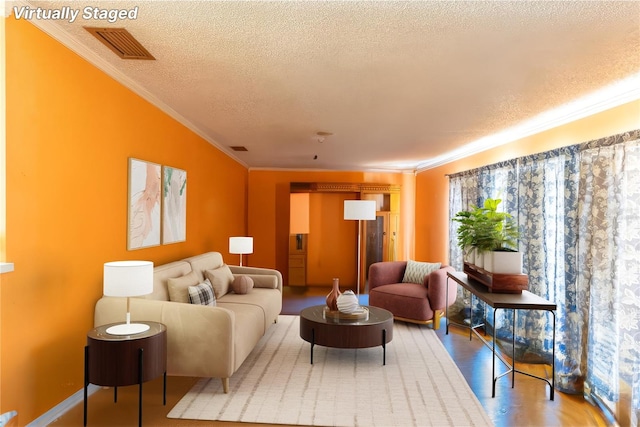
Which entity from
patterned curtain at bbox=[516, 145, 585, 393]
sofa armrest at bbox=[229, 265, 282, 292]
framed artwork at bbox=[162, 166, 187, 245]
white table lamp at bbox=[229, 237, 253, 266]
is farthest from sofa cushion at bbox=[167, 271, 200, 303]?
patterned curtain at bbox=[516, 145, 585, 393]

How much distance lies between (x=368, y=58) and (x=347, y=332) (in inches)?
97.9

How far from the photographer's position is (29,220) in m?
2.54

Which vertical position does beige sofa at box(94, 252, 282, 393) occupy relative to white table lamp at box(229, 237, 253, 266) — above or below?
below

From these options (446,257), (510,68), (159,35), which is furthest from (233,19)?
(446,257)

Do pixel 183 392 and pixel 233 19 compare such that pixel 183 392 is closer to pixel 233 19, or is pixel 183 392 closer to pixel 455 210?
pixel 233 19

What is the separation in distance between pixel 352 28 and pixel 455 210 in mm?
4628

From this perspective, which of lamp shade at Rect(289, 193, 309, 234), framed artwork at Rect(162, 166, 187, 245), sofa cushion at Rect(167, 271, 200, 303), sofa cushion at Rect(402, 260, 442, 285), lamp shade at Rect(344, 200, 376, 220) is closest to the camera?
sofa cushion at Rect(167, 271, 200, 303)

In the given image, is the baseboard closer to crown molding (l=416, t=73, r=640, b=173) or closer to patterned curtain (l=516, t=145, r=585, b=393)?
patterned curtain (l=516, t=145, r=585, b=393)

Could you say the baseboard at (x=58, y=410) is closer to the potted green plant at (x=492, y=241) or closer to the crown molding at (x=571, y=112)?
the potted green plant at (x=492, y=241)

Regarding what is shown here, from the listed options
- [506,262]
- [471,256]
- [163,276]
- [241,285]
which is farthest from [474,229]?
[163,276]

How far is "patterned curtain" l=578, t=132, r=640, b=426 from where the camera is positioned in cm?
307

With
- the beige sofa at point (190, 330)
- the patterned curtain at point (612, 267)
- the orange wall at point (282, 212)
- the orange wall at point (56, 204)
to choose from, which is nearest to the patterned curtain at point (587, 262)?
the patterned curtain at point (612, 267)

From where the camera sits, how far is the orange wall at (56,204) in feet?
7.97

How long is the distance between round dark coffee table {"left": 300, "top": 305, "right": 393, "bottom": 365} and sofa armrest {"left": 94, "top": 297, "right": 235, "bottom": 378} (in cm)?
106
